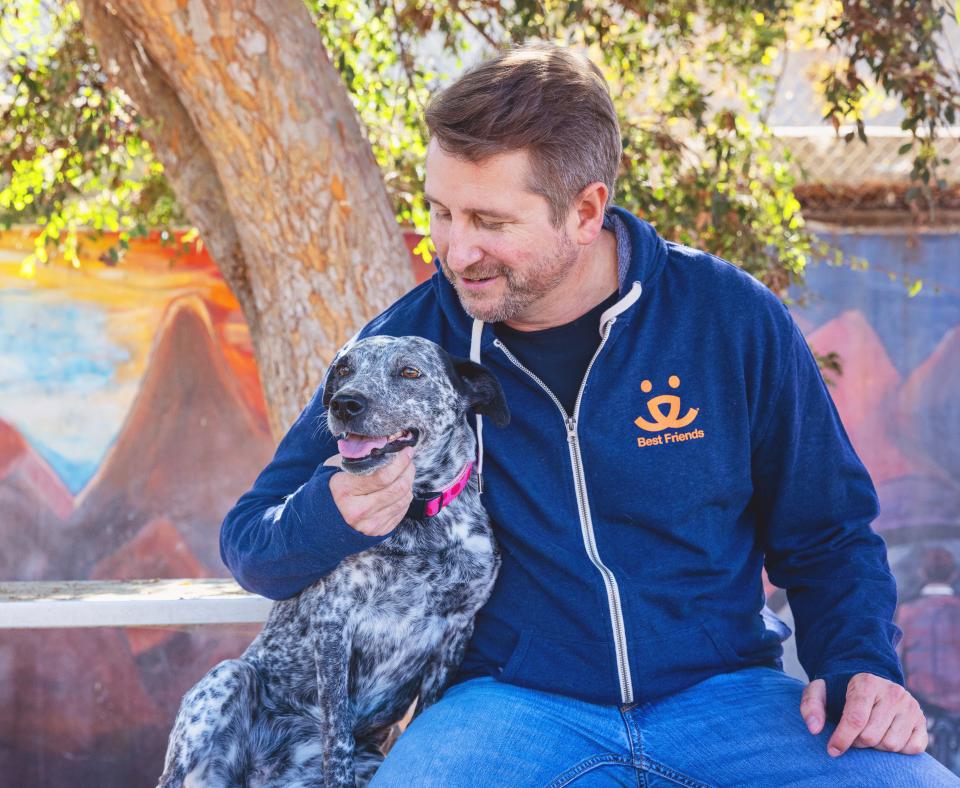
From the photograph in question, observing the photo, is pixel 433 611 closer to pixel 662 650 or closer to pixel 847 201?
pixel 662 650

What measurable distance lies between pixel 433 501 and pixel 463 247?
55 cm

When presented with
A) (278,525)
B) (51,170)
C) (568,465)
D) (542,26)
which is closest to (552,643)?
(568,465)

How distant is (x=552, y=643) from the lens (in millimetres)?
2049

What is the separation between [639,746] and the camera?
1916 mm

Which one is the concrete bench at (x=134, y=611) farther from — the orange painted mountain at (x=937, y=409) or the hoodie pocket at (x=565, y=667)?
the orange painted mountain at (x=937, y=409)

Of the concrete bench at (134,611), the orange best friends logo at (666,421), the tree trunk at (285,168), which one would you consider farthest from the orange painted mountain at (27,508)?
the orange best friends logo at (666,421)

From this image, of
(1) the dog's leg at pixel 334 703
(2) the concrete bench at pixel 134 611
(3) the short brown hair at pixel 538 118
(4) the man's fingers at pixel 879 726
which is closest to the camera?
(4) the man's fingers at pixel 879 726

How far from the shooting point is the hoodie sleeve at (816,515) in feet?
6.57

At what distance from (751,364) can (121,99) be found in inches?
125

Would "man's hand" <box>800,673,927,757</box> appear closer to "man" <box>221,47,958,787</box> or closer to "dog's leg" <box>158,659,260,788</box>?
"man" <box>221,47,958,787</box>

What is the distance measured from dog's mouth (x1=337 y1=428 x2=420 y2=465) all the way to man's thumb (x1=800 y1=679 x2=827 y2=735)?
0.91 meters

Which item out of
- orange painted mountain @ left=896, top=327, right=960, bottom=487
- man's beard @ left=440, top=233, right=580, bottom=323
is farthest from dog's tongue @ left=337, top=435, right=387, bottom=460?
orange painted mountain @ left=896, top=327, right=960, bottom=487

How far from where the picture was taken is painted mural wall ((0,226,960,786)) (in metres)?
4.85

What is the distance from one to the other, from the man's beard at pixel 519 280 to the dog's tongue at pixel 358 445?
323mm
